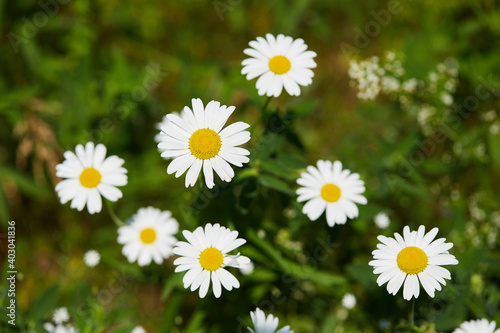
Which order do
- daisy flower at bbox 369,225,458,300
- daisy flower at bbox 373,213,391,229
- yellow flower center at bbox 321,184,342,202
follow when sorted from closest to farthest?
daisy flower at bbox 369,225,458,300, yellow flower center at bbox 321,184,342,202, daisy flower at bbox 373,213,391,229

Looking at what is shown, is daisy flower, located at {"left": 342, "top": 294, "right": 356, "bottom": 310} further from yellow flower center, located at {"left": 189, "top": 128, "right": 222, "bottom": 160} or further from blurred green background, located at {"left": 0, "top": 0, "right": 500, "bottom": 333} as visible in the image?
yellow flower center, located at {"left": 189, "top": 128, "right": 222, "bottom": 160}

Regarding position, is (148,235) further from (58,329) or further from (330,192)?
(330,192)

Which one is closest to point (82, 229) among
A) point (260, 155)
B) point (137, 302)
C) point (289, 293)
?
point (137, 302)

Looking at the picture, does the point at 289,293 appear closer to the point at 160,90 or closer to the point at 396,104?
the point at 396,104

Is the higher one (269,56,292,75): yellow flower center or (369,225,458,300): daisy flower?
(269,56,292,75): yellow flower center

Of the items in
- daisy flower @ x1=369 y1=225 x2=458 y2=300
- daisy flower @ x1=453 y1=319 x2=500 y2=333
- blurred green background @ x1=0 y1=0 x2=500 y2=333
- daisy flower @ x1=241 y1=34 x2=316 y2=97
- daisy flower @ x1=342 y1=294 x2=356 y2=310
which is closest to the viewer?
daisy flower @ x1=369 y1=225 x2=458 y2=300

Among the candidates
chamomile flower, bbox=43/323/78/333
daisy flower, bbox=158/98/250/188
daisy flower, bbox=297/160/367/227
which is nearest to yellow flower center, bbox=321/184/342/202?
daisy flower, bbox=297/160/367/227

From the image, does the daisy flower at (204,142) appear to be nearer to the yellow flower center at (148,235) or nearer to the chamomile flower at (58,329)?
the yellow flower center at (148,235)
